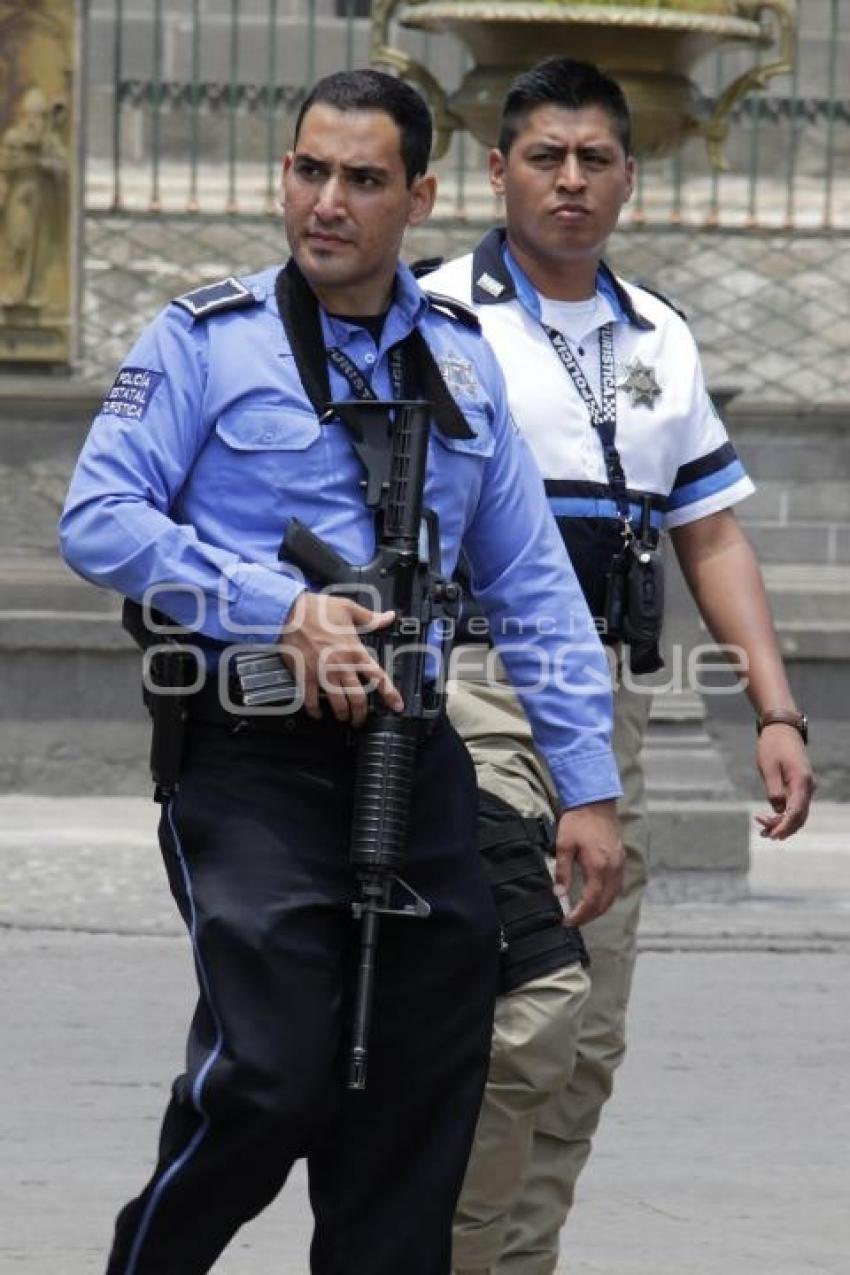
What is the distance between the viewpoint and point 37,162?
11594 mm

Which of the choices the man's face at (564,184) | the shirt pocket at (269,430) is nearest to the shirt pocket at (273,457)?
the shirt pocket at (269,430)

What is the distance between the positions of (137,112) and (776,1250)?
10057mm

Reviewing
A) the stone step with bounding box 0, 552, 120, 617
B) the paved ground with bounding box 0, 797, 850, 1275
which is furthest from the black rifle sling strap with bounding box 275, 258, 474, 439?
the stone step with bounding box 0, 552, 120, 617

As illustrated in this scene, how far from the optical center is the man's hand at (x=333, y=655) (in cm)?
393

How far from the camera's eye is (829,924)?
901 cm

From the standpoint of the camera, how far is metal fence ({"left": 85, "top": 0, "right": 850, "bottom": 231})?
14164mm

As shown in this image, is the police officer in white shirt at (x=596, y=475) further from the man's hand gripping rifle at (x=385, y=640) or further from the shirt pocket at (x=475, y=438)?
the man's hand gripping rifle at (x=385, y=640)

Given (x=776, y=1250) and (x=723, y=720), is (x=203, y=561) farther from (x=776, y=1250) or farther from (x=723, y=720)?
(x=723, y=720)

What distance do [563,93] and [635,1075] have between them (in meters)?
2.76

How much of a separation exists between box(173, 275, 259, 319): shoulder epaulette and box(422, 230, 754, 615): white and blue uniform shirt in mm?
747

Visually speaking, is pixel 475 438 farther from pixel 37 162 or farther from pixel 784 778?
pixel 37 162

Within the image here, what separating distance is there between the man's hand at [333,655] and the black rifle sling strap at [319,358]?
0.30 meters

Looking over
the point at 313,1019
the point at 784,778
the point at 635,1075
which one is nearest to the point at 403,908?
the point at 313,1019

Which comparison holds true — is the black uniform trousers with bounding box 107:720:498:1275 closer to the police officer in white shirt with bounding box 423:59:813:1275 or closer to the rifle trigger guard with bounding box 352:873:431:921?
the rifle trigger guard with bounding box 352:873:431:921
